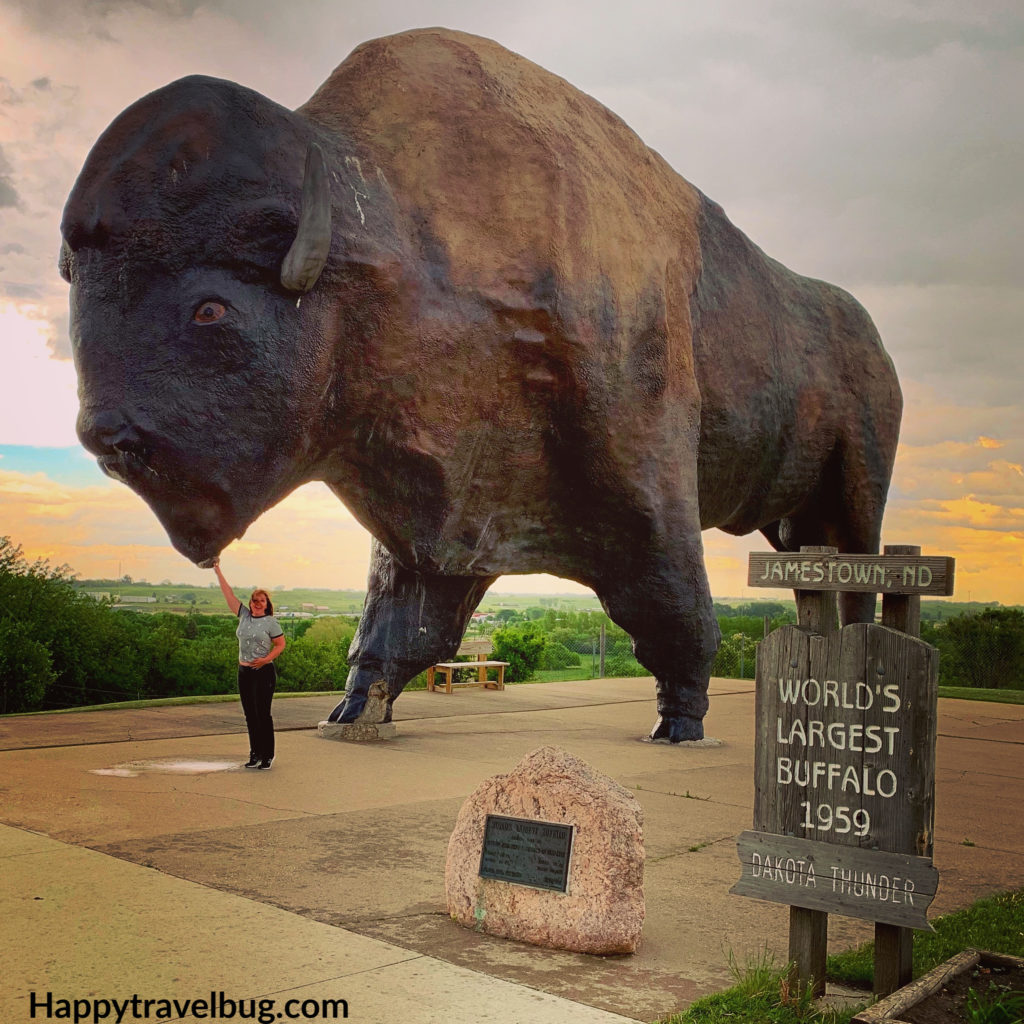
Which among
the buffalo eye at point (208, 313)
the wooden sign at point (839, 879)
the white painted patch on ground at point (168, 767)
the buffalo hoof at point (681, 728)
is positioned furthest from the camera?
the buffalo hoof at point (681, 728)

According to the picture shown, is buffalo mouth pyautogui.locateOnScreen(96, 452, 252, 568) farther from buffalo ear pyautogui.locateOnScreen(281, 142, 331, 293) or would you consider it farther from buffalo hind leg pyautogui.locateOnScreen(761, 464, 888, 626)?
buffalo hind leg pyautogui.locateOnScreen(761, 464, 888, 626)

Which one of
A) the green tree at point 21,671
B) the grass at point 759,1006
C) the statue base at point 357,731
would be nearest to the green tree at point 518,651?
the green tree at point 21,671

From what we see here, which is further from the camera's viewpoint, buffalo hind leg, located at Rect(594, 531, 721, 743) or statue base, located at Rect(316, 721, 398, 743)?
statue base, located at Rect(316, 721, 398, 743)

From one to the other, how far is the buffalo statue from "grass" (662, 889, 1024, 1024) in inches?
140

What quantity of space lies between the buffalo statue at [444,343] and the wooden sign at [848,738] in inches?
127

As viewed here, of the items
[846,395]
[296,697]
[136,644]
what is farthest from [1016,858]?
[136,644]

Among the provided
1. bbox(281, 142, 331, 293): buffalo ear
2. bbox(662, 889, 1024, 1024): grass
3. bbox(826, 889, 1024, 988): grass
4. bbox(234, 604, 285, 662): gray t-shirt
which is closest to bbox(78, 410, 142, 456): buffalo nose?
bbox(281, 142, 331, 293): buffalo ear

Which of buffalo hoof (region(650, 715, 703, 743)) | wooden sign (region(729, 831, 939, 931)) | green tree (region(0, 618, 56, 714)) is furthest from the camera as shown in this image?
green tree (region(0, 618, 56, 714))

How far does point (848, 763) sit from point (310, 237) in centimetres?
364

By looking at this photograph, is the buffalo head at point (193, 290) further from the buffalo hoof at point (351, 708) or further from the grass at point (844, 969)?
the grass at point (844, 969)

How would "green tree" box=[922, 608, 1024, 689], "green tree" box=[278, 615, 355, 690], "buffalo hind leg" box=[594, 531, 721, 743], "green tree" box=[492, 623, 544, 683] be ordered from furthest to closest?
"green tree" box=[922, 608, 1024, 689], "green tree" box=[492, 623, 544, 683], "green tree" box=[278, 615, 355, 690], "buffalo hind leg" box=[594, 531, 721, 743]

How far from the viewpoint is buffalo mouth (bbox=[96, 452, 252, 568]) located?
18.3 ft

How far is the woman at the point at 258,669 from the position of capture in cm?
712

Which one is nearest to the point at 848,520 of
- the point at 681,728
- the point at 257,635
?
the point at 681,728
